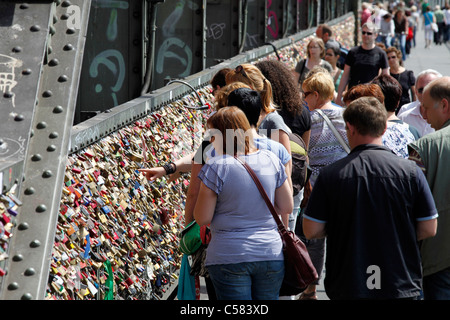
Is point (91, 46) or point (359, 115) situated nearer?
point (359, 115)

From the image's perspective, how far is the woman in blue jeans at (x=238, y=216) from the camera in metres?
4.04

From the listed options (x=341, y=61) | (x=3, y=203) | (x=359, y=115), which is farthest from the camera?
(x=341, y=61)

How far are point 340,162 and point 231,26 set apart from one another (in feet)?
23.8

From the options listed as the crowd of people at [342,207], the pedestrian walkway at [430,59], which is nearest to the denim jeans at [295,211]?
the crowd of people at [342,207]

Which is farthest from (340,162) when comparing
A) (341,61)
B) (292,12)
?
(292,12)

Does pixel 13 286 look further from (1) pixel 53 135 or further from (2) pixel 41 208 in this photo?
(1) pixel 53 135

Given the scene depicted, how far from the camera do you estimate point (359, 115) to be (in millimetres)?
3965

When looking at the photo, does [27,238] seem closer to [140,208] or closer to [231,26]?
[140,208]

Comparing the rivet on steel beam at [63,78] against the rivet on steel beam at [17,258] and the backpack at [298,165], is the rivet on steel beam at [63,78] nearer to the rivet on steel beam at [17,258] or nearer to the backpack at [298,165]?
the rivet on steel beam at [17,258]

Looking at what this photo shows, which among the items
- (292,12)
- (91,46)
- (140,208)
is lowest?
(140,208)

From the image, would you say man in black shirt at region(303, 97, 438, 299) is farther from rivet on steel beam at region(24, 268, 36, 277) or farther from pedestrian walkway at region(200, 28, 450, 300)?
pedestrian walkway at region(200, 28, 450, 300)

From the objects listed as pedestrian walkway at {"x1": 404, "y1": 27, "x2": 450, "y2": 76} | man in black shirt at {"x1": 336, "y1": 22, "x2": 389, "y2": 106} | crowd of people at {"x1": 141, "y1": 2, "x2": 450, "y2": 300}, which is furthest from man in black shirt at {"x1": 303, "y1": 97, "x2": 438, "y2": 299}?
pedestrian walkway at {"x1": 404, "y1": 27, "x2": 450, "y2": 76}

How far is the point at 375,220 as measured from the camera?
3811 mm

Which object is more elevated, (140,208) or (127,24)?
(127,24)
